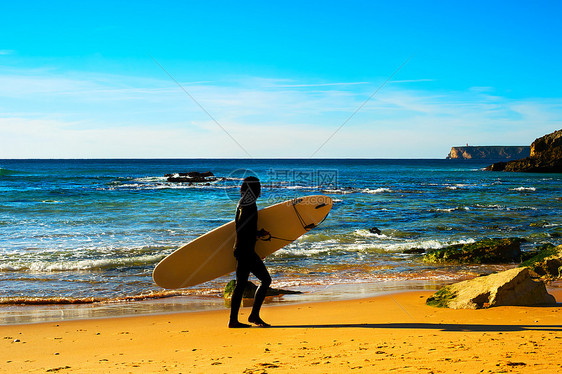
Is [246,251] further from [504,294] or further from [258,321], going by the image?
[504,294]

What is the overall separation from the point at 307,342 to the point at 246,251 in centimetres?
137

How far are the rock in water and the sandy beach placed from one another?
18 cm

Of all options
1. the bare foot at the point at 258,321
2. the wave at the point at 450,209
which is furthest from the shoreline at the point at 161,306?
the wave at the point at 450,209

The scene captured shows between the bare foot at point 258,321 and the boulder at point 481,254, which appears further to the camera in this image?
the boulder at point 481,254

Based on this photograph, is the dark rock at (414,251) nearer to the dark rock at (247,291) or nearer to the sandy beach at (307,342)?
the sandy beach at (307,342)

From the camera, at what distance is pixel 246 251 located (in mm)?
5715

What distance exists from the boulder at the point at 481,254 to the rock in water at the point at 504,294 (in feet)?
14.0

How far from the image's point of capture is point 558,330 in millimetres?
5051

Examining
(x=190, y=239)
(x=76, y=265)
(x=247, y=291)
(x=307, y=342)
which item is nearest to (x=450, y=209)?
(x=190, y=239)

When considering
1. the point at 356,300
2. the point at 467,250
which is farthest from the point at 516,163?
the point at 356,300

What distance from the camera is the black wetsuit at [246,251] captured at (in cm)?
567

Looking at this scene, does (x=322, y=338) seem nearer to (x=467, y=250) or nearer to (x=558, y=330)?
(x=558, y=330)

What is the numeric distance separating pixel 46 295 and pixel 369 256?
7283 millimetres

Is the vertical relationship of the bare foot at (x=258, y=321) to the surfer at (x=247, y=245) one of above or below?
below
